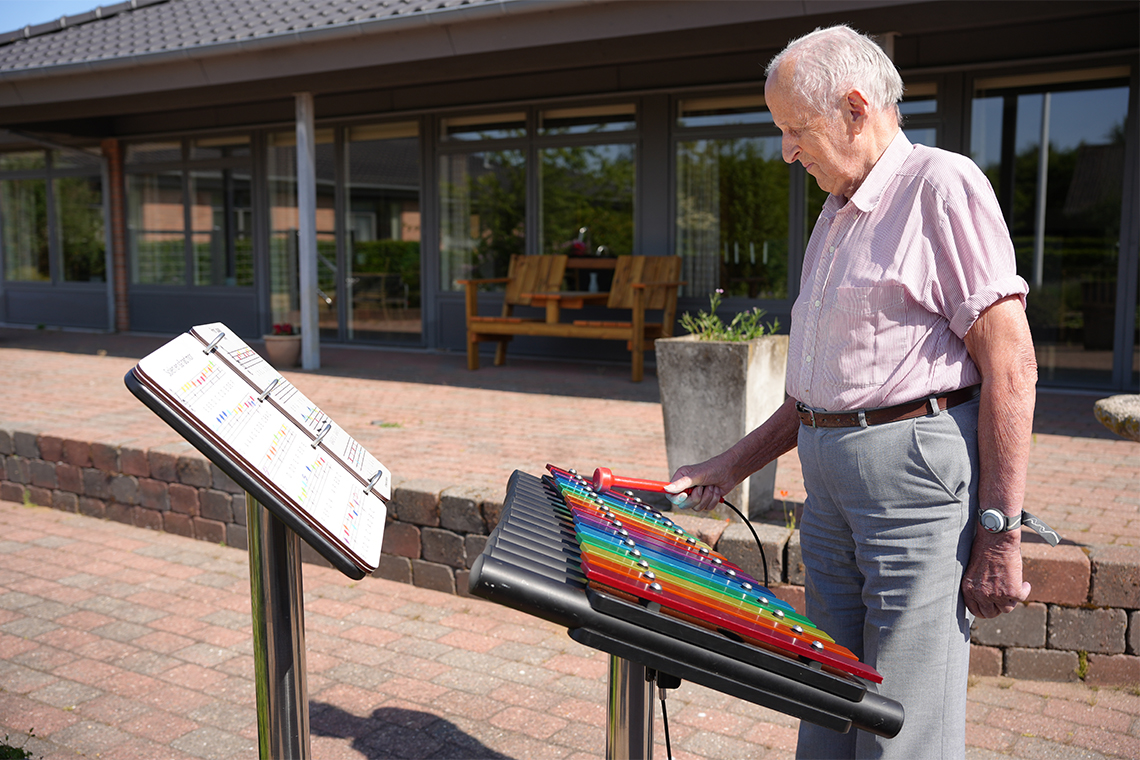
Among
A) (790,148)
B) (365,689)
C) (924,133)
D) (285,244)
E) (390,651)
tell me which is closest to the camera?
(790,148)

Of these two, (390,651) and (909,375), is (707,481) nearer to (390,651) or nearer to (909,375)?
(909,375)

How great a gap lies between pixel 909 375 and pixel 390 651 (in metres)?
2.48

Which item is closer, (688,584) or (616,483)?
(688,584)

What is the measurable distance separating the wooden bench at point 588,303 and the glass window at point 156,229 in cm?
601

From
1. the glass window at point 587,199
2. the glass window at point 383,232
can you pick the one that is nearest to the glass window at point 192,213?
the glass window at point 383,232

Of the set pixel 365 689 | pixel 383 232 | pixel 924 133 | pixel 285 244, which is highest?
pixel 924 133

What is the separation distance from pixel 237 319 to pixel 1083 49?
1046 cm

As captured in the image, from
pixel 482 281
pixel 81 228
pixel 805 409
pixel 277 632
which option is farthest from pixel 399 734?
pixel 81 228

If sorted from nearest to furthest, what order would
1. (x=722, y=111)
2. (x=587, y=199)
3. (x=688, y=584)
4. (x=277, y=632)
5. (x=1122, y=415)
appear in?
1. (x=688, y=584)
2. (x=277, y=632)
3. (x=1122, y=415)
4. (x=722, y=111)
5. (x=587, y=199)

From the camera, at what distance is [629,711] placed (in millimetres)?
1694

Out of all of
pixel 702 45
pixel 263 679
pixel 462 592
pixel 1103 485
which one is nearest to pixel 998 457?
pixel 263 679

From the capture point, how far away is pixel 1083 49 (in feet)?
25.6

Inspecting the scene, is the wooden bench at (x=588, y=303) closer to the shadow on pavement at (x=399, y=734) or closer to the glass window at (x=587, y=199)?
the glass window at (x=587, y=199)

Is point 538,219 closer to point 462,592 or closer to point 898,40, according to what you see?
point 898,40
